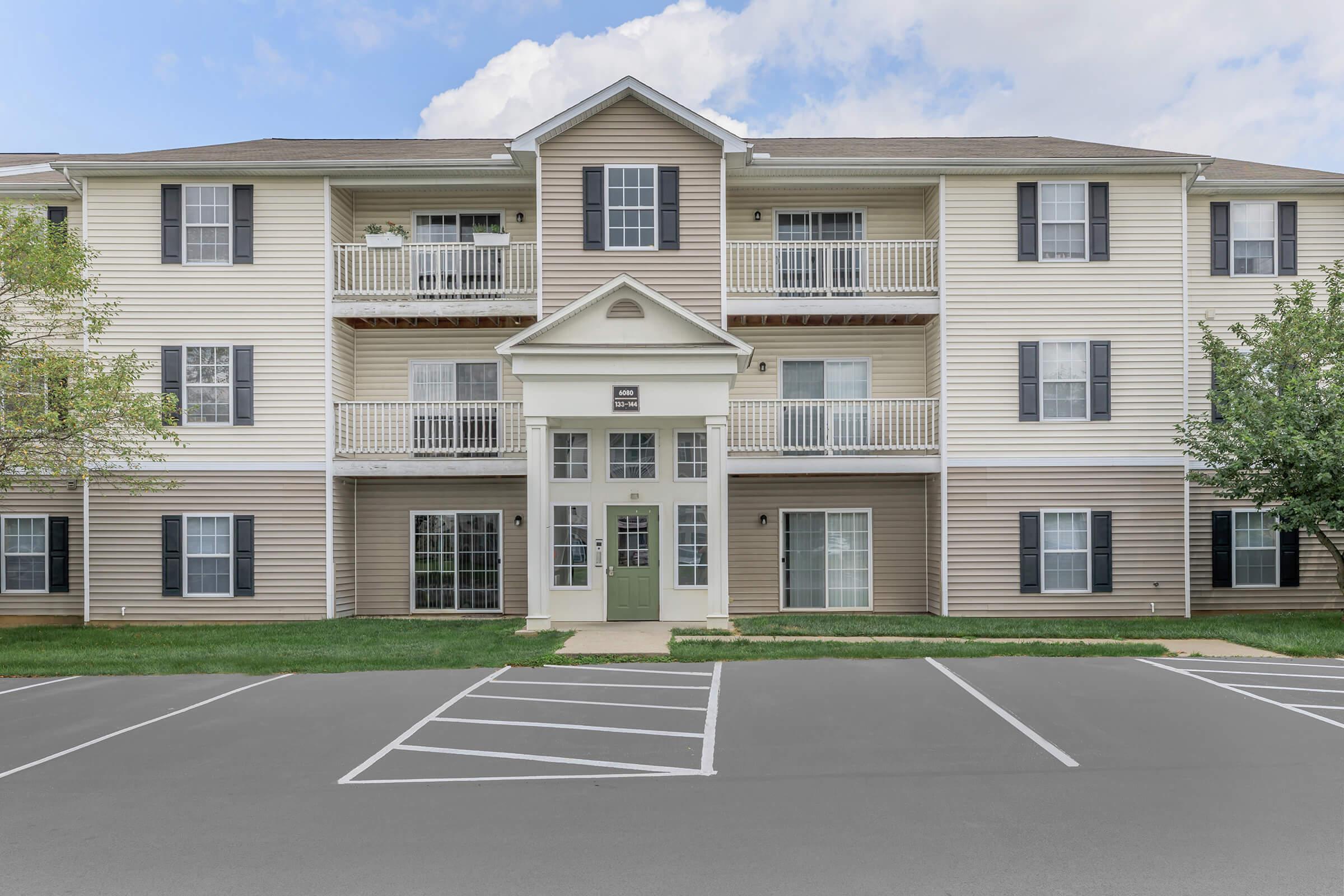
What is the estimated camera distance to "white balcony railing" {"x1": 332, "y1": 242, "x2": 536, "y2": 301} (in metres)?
17.2

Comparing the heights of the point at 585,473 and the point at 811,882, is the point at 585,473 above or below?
above

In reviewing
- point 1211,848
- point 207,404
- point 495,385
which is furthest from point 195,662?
point 1211,848

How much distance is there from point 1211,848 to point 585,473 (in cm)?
1224

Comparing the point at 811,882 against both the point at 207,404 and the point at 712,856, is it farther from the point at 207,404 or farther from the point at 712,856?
the point at 207,404

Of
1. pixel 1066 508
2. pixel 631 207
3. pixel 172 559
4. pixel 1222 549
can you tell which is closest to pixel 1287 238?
pixel 1222 549

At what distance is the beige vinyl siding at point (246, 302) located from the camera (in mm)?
16953

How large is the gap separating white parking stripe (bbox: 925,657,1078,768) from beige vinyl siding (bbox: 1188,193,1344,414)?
11.2 metres

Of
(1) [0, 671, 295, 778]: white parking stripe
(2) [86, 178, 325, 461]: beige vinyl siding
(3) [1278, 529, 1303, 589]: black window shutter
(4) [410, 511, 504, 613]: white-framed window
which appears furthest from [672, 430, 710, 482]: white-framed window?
(3) [1278, 529, 1303, 589]: black window shutter

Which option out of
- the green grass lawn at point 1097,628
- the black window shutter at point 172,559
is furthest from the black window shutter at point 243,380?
the green grass lawn at point 1097,628

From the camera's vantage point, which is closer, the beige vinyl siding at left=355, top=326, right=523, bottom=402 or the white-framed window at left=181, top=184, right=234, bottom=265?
the white-framed window at left=181, top=184, right=234, bottom=265

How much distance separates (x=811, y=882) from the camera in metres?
5.21

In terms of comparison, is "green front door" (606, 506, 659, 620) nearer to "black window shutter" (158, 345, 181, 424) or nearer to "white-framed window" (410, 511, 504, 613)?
"white-framed window" (410, 511, 504, 613)

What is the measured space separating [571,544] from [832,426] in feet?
18.1

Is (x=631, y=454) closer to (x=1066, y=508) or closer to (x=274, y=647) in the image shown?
(x=274, y=647)
